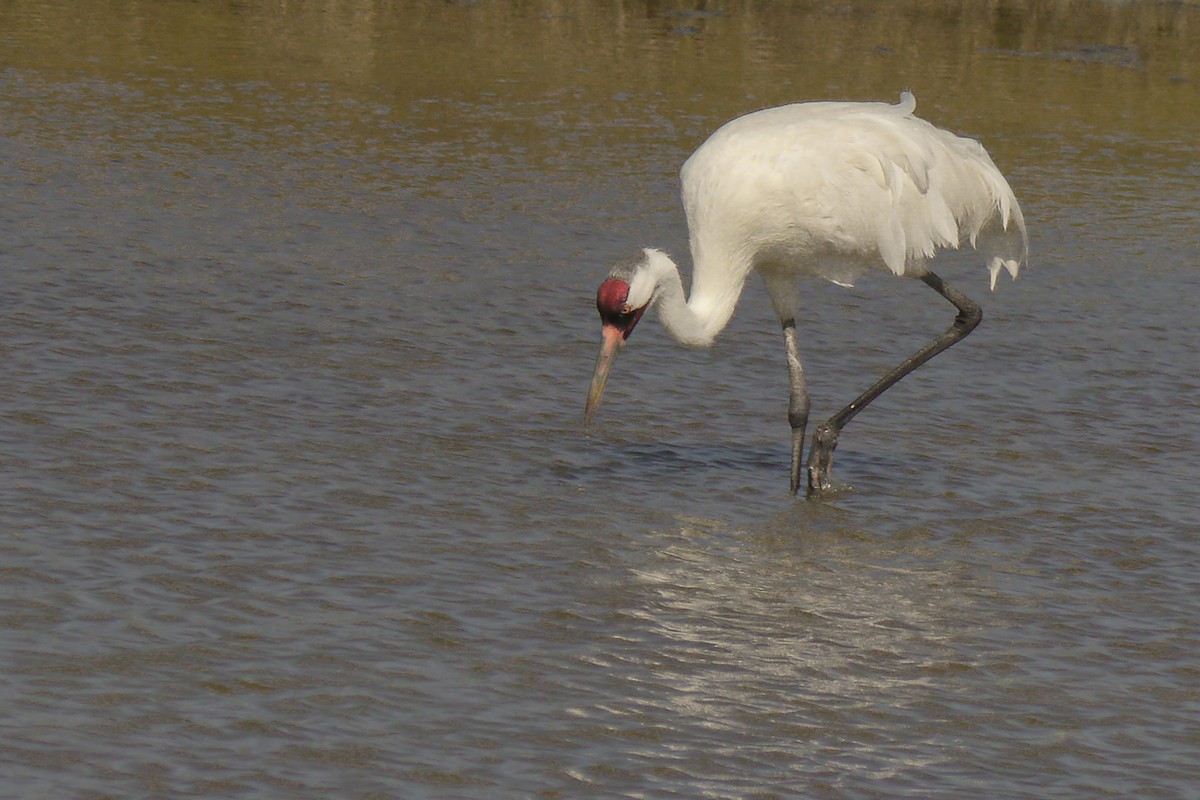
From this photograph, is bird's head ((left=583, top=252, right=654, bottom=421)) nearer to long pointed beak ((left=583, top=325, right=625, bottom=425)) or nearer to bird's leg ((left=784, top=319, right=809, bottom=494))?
long pointed beak ((left=583, top=325, right=625, bottom=425))

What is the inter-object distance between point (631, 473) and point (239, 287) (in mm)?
2764

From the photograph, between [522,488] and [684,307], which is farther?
[684,307]

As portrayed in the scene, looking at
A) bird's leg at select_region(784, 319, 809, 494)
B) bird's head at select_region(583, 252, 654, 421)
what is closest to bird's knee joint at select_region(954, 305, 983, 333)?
bird's leg at select_region(784, 319, 809, 494)

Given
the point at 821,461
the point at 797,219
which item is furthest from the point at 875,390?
the point at 797,219

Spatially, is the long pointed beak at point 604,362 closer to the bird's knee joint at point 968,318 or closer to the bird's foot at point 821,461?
the bird's foot at point 821,461

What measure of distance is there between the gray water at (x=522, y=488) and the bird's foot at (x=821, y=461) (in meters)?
0.18

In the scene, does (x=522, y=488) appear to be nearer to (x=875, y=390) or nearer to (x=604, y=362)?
(x=604, y=362)

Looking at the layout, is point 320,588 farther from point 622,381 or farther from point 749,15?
point 749,15

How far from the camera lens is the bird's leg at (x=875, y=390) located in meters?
7.28

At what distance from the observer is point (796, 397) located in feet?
24.5

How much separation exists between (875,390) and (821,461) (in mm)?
532

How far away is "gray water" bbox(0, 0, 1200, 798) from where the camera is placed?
4672 mm

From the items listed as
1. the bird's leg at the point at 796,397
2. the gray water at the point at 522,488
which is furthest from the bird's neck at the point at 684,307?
the gray water at the point at 522,488

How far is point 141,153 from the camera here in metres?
11.9
